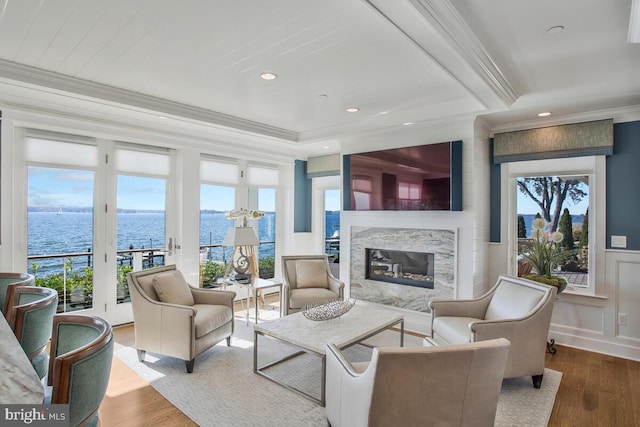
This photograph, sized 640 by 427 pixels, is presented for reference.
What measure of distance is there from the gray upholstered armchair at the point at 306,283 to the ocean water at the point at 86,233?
4.66ft

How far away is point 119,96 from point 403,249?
3.53 m

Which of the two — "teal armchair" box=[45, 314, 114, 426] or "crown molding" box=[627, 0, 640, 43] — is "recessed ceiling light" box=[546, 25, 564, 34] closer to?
"crown molding" box=[627, 0, 640, 43]

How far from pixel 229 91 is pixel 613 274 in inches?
170

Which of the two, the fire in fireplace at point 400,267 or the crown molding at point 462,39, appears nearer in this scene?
the crown molding at point 462,39

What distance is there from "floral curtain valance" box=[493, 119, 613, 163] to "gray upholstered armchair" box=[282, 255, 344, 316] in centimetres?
255

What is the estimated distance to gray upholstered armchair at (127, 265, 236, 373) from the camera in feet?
10.0

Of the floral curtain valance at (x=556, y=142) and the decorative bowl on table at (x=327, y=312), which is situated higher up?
the floral curtain valance at (x=556, y=142)

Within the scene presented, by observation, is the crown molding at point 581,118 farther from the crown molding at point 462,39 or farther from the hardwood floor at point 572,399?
the hardwood floor at point 572,399

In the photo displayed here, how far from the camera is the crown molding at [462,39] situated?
5.99 ft

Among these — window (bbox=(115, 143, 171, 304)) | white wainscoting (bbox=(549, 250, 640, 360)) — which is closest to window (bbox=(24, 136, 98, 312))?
window (bbox=(115, 143, 171, 304))

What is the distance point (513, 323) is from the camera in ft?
8.93

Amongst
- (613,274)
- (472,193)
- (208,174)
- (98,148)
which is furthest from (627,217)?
(98,148)


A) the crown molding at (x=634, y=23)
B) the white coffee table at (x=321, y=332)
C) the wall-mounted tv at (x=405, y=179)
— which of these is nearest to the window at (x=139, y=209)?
the white coffee table at (x=321, y=332)

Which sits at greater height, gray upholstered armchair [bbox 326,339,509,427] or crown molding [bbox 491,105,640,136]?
crown molding [bbox 491,105,640,136]
